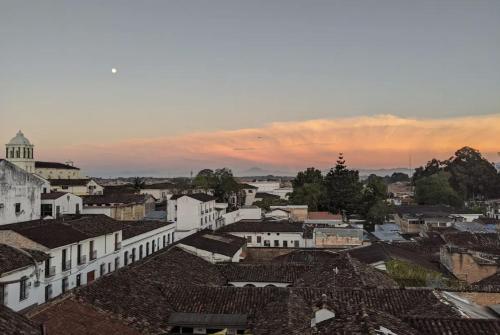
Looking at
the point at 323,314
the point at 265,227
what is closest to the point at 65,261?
the point at 323,314

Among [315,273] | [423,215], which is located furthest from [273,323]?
[423,215]

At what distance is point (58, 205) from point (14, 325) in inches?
1384

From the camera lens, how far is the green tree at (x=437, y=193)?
3489 inches

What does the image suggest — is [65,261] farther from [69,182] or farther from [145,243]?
[69,182]

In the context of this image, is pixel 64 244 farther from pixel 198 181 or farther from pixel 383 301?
pixel 198 181

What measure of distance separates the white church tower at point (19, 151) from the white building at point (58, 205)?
106ft

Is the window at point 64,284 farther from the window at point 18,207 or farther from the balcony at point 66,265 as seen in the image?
the window at point 18,207

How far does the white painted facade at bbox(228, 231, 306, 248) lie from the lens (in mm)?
43812

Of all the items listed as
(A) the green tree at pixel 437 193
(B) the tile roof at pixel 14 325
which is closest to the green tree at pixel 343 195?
(A) the green tree at pixel 437 193

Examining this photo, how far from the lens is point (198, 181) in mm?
79000

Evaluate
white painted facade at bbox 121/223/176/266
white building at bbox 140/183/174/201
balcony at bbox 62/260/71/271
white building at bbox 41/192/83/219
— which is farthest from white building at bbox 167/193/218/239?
white building at bbox 140/183/174/201

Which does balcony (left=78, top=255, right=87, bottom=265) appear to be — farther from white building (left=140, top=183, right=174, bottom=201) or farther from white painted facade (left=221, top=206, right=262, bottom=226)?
white building (left=140, top=183, right=174, bottom=201)

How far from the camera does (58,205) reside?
40250mm

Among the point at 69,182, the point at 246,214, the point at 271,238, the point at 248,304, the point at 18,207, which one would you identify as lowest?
the point at 271,238
